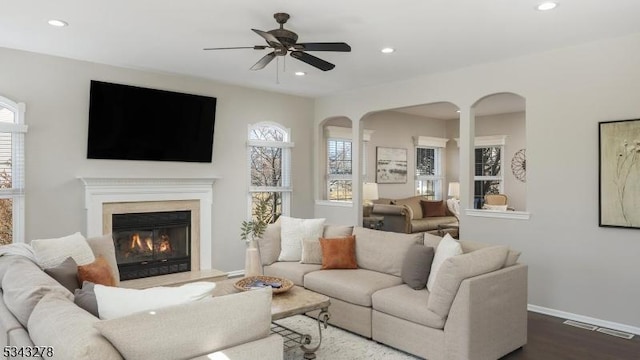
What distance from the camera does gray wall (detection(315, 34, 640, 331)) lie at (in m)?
4.10

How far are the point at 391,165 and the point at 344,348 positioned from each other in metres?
5.78

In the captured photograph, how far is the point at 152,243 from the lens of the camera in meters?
5.67

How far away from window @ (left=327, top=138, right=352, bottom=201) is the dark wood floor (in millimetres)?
4286

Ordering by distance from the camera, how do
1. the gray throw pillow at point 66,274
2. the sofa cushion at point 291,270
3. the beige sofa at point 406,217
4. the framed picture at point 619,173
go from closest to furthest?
the gray throw pillow at point 66,274 < the framed picture at point 619,173 < the sofa cushion at point 291,270 < the beige sofa at point 406,217

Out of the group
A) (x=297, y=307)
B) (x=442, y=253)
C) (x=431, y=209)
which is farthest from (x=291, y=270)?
(x=431, y=209)

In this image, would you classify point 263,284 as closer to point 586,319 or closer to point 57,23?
point 57,23

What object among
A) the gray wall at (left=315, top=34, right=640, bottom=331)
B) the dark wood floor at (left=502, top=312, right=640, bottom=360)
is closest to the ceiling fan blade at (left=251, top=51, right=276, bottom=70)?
the gray wall at (left=315, top=34, right=640, bottom=331)

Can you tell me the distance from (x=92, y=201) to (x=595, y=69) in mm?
5670

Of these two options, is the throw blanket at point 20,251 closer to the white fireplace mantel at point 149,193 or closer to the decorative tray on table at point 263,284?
the decorative tray on table at point 263,284

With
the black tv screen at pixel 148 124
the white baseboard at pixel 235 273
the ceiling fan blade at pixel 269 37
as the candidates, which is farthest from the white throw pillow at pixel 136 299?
the white baseboard at pixel 235 273

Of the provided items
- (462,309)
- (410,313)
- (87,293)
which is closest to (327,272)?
(410,313)

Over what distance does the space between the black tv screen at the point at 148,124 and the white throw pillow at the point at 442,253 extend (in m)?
3.63

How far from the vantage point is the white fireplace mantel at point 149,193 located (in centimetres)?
509

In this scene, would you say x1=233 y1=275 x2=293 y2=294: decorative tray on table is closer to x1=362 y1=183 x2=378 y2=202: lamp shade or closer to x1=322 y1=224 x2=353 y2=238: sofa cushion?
x1=322 y1=224 x2=353 y2=238: sofa cushion
